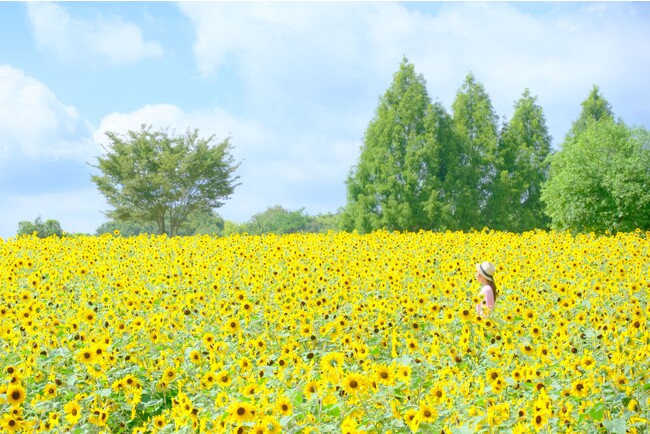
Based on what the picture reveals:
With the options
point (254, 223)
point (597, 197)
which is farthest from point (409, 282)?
point (254, 223)

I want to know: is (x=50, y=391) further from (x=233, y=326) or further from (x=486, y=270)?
(x=486, y=270)

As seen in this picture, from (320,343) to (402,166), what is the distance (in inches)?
1079

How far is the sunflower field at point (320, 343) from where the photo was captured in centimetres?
434

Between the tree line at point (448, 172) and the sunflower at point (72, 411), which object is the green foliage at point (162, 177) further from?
the sunflower at point (72, 411)

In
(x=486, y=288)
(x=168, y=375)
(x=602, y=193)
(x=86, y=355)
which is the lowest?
(x=168, y=375)

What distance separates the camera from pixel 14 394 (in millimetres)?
4535

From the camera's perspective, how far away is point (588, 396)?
4.80 m

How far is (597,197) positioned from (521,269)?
1392 cm

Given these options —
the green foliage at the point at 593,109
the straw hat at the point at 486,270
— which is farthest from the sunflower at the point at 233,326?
the green foliage at the point at 593,109

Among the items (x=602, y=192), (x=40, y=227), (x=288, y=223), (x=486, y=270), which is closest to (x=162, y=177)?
(x=40, y=227)

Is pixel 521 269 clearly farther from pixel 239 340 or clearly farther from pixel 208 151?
pixel 208 151

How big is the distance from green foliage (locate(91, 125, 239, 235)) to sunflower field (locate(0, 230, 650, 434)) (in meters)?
30.3

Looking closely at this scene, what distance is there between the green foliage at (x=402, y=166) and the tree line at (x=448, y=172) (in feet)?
0.20

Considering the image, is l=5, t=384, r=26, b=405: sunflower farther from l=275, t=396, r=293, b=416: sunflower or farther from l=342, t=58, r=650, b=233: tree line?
l=342, t=58, r=650, b=233: tree line
